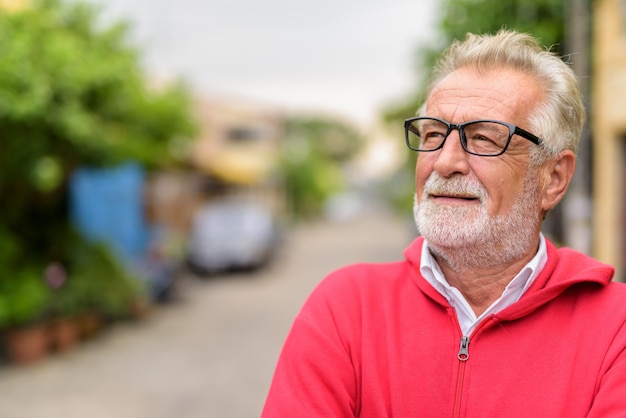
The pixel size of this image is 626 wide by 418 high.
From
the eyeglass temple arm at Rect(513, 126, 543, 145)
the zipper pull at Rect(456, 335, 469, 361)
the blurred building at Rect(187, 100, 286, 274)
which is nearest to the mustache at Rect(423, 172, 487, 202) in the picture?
the eyeglass temple arm at Rect(513, 126, 543, 145)

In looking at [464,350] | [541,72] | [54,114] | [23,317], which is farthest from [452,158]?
[23,317]

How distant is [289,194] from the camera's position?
37.0 m

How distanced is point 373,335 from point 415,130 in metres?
0.59

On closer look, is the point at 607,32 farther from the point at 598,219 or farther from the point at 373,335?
the point at 373,335

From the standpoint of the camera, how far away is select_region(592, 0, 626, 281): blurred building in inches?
305

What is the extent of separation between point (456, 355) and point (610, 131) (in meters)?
7.43

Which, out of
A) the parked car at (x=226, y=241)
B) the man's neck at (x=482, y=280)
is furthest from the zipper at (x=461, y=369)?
the parked car at (x=226, y=241)

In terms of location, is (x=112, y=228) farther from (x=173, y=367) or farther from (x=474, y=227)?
(x=474, y=227)

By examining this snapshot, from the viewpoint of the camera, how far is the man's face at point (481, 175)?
5.24 ft

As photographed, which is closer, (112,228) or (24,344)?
(24,344)

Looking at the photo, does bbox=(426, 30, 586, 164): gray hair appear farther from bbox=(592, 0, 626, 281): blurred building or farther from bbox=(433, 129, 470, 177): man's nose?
bbox=(592, 0, 626, 281): blurred building

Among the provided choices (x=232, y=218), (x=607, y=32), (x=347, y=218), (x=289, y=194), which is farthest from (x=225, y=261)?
(x=347, y=218)

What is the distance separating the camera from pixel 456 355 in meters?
1.50

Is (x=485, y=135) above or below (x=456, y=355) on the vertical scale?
above
